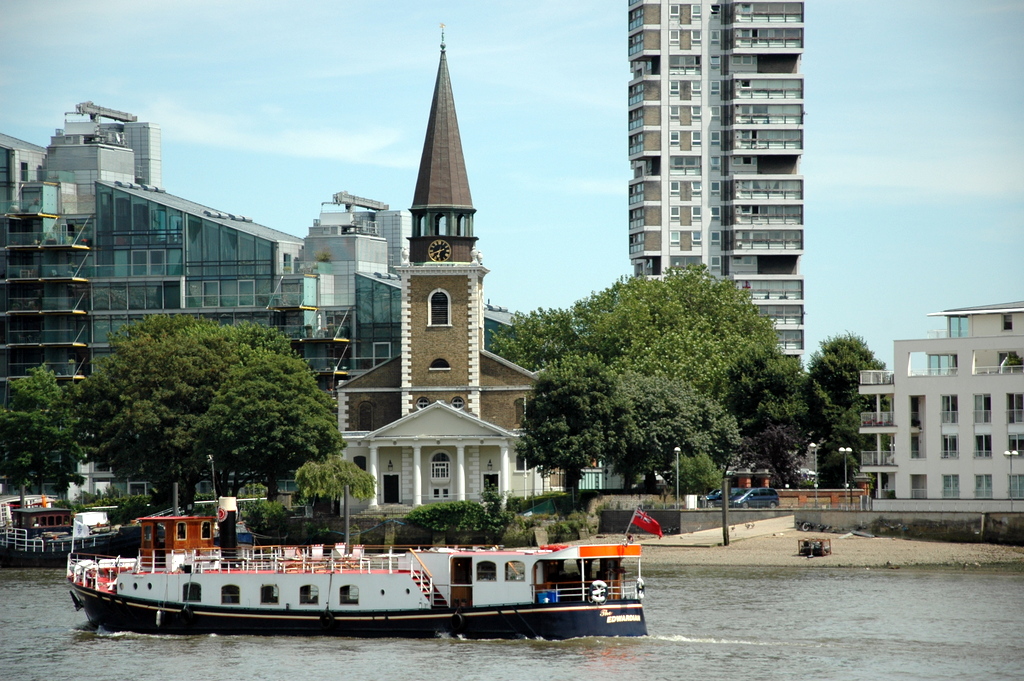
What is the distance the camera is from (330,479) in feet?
295

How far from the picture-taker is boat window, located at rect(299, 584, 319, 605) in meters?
55.1

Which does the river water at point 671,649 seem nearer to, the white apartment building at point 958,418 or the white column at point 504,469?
the white apartment building at point 958,418

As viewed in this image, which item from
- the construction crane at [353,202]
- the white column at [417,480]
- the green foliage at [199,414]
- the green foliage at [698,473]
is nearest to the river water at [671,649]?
the green foliage at [199,414]

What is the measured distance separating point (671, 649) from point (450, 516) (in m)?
41.5

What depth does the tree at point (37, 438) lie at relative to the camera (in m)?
101

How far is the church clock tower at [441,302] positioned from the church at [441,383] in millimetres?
67

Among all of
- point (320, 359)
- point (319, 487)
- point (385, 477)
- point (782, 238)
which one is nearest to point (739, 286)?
point (782, 238)

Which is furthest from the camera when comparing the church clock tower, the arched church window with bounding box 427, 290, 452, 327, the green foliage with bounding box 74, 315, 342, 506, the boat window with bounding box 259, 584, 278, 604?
the arched church window with bounding box 427, 290, 452, 327

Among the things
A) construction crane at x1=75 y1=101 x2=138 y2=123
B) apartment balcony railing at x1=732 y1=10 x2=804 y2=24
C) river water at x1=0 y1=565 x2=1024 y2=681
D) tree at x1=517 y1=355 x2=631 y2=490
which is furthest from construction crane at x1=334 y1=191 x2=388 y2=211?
river water at x1=0 y1=565 x2=1024 y2=681

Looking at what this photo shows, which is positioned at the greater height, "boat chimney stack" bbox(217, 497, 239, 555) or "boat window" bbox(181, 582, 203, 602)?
"boat chimney stack" bbox(217, 497, 239, 555)

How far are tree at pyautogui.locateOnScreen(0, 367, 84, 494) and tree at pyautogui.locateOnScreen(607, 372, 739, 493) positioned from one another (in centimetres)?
3652

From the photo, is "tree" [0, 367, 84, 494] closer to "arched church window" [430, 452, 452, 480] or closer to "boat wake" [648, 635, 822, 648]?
"arched church window" [430, 452, 452, 480]

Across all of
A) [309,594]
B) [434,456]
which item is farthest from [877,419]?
[309,594]

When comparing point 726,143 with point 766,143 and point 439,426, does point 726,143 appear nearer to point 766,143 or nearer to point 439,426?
point 766,143
